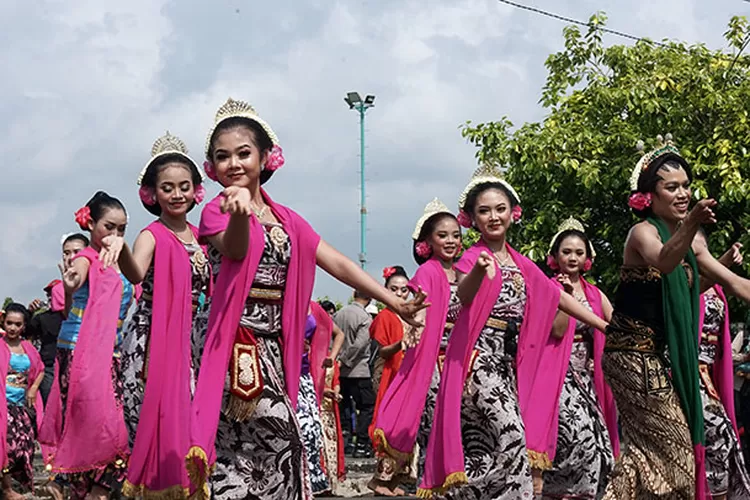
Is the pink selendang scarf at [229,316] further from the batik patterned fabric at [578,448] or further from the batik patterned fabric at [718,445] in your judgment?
the batik patterned fabric at [578,448]

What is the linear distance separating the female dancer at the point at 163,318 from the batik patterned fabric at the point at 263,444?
0.33 metres

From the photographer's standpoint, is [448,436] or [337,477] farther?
[337,477]

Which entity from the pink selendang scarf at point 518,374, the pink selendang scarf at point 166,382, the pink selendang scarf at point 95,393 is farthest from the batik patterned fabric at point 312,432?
the pink selendang scarf at point 166,382

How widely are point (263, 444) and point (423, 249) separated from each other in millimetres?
3941

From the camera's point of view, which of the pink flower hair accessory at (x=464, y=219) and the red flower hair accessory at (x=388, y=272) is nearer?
the pink flower hair accessory at (x=464, y=219)

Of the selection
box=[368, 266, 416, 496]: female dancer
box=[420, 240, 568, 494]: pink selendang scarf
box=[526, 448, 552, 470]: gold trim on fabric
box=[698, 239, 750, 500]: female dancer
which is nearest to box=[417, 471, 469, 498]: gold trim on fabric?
box=[420, 240, 568, 494]: pink selendang scarf

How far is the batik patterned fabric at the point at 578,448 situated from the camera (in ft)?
28.0

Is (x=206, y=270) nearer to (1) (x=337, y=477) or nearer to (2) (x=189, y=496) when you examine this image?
(2) (x=189, y=496)

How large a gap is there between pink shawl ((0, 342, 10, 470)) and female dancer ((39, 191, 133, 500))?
7.92 ft

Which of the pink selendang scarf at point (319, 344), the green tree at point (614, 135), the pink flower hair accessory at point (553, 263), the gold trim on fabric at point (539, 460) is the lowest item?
the gold trim on fabric at point (539, 460)

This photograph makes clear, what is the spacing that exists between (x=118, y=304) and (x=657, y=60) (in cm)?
1167

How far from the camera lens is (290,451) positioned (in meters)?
5.26

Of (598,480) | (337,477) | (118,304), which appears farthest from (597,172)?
(118,304)

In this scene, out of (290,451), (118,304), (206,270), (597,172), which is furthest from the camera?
(597,172)
